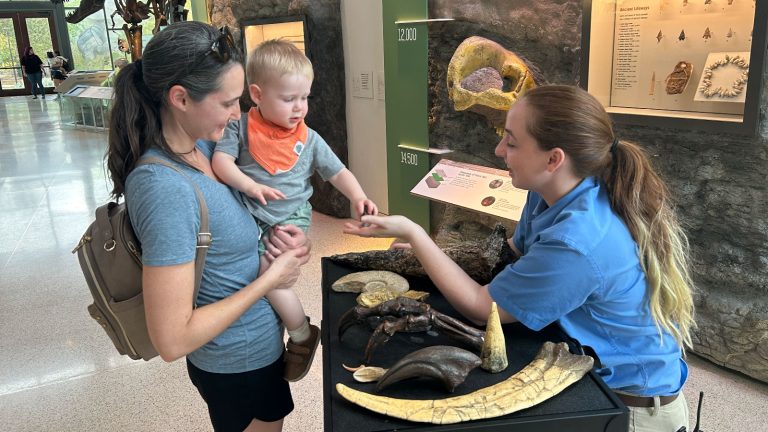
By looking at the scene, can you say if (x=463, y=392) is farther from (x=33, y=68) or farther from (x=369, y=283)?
(x=33, y=68)

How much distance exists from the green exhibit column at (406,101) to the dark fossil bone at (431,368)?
3.76 meters

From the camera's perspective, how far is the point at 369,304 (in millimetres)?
1511

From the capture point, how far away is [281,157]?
201cm

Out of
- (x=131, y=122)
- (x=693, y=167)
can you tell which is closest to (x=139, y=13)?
(x=693, y=167)

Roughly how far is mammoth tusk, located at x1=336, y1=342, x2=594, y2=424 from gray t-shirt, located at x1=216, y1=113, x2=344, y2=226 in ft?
2.89

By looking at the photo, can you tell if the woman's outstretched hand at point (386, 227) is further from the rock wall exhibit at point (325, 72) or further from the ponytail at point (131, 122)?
the rock wall exhibit at point (325, 72)

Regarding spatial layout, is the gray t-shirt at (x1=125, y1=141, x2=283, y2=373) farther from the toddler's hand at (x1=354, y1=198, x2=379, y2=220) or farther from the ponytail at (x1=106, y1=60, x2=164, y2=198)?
the toddler's hand at (x1=354, y1=198, x2=379, y2=220)

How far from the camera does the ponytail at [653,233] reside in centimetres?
142

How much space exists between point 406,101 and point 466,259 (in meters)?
3.51

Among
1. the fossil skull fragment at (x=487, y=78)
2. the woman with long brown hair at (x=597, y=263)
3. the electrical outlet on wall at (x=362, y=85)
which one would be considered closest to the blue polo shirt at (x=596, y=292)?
the woman with long brown hair at (x=597, y=263)

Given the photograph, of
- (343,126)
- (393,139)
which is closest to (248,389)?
(393,139)

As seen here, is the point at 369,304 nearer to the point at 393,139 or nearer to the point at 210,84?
the point at 210,84

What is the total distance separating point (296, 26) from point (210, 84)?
512 cm

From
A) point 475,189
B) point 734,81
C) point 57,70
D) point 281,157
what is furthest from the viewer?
point 57,70
